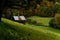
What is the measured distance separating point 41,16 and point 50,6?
1.72 m

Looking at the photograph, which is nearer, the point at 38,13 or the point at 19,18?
the point at 19,18

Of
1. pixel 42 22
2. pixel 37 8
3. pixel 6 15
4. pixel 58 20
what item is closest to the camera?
pixel 58 20

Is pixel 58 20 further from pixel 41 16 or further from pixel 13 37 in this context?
pixel 13 37

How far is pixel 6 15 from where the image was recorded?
76.7 feet

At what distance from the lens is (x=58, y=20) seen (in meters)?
21.8

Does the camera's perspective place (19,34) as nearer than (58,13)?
Yes

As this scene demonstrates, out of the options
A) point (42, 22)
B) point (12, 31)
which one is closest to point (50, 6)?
point (42, 22)

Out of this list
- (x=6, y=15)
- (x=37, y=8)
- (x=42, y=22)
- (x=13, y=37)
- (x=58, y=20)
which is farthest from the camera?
(x=37, y=8)

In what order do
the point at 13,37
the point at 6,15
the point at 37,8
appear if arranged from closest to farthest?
1. the point at 13,37
2. the point at 6,15
3. the point at 37,8

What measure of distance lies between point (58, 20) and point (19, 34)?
12079 millimetres

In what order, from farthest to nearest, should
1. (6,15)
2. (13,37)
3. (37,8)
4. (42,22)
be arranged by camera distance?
(37,8) → (42,22) → (6,15) → (13,37)

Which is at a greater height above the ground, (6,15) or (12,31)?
(12,31)

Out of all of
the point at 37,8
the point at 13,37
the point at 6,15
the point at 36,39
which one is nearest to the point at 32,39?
the point at 36,39

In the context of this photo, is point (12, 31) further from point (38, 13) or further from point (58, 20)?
point (38, 13)
